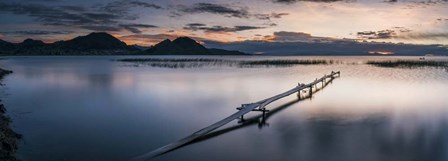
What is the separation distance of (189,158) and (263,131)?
411 cm

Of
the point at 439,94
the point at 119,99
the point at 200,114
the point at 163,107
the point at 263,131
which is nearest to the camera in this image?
the point at 263,131

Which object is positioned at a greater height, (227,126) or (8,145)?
(8,145)

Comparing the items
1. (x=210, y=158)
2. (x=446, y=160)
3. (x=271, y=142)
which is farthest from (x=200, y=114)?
(x=446, y=160)

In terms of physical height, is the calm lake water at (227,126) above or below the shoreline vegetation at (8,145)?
below

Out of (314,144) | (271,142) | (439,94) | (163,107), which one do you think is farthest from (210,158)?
(439,94)

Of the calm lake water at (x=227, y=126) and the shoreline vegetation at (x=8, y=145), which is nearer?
the shoreline vegetation at (x=8, y=145)

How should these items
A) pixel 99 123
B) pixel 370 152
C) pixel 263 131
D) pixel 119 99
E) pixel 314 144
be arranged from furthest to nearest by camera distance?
1. pixel 119 99
2. pixel 99 123
3. pixel 263 131
4. pixel 314 144
5. pixel 370 152

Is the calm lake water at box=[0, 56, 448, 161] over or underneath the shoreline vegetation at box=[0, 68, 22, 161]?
underneath

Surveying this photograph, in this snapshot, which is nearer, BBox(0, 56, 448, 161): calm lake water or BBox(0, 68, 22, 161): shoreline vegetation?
BBox(0, 68, 22, 161): shoreline vegetation

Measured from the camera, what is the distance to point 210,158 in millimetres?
9906

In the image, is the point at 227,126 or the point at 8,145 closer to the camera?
the point at 8,145

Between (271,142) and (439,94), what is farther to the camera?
(439,94)

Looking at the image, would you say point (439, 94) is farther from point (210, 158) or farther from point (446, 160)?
point (210, 158)

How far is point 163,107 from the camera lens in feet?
61.0
